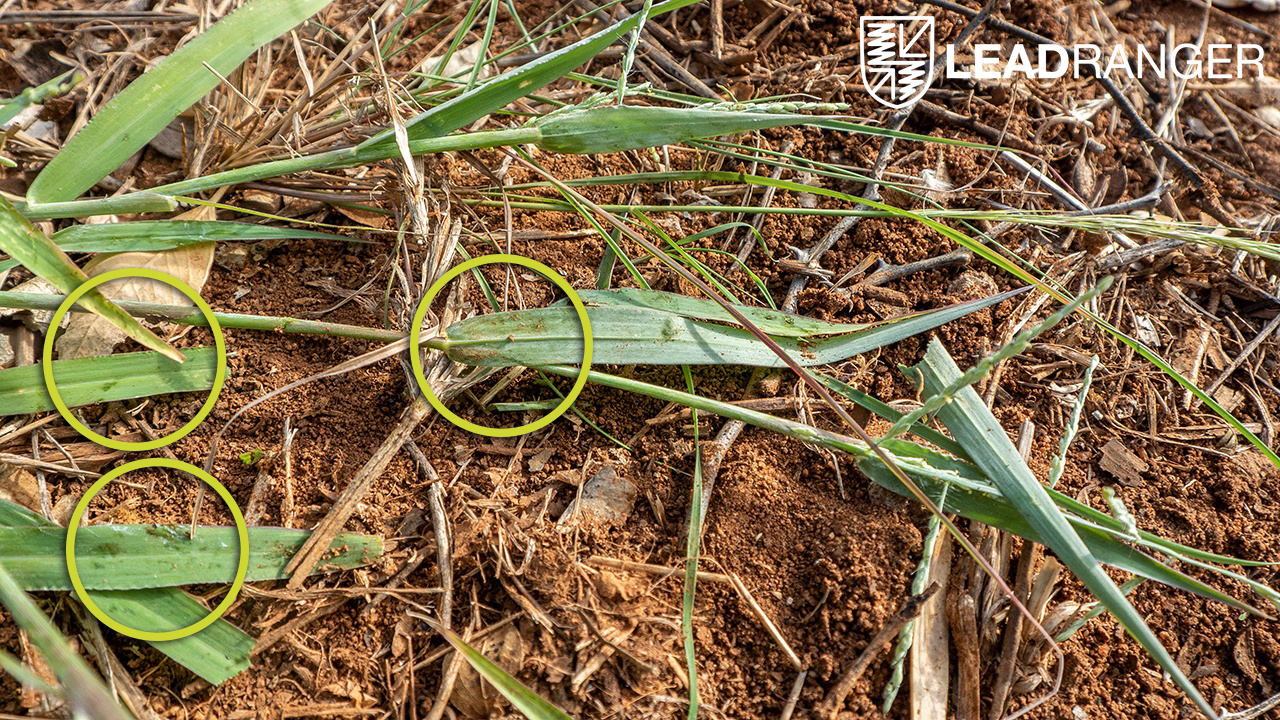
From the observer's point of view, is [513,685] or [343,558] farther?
[343,558]

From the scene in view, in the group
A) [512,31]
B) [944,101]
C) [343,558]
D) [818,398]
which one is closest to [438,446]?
[343,558]

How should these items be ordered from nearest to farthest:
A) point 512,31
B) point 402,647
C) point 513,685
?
point 513,685, point 402,647, point 512,31

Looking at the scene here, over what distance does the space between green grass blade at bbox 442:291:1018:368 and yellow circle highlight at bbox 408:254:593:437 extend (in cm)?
2

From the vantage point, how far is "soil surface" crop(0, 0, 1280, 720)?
131cm

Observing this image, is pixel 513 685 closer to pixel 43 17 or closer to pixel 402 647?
pixel 402 647

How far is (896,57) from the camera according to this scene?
74.4 inches

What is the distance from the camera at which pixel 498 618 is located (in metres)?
1.34

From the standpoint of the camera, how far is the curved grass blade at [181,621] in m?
1.29

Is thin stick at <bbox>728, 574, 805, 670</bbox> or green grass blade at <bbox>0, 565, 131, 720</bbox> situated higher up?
green grass blade at <bbox>0, 565, 131, 720</bbox>

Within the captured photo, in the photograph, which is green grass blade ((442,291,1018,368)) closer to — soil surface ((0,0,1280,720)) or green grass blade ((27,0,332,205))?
soil surface ((0,0,1280,720))

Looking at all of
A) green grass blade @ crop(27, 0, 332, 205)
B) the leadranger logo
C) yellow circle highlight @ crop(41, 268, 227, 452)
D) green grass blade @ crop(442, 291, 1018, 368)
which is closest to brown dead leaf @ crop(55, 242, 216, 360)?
yellow circle highlight @ crop(41, 268, 227, 452)

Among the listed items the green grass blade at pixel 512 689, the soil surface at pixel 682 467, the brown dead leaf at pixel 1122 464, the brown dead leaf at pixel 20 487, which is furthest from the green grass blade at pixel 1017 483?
the brown dead leaf at pixel 20 487

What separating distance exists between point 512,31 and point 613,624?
1.37 meters

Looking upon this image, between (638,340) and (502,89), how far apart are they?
0.47 meters
